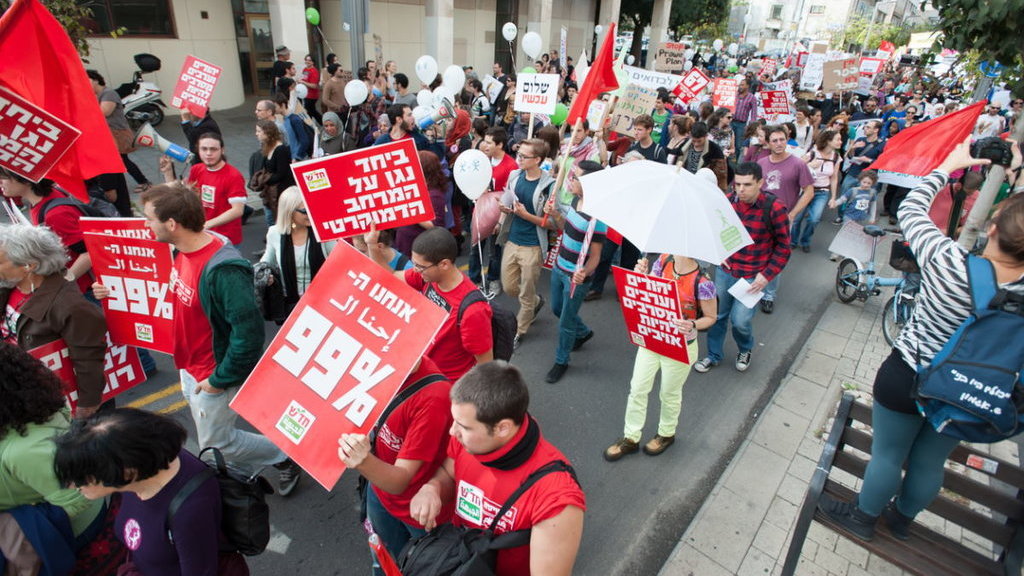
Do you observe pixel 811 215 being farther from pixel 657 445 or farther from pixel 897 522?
pixel 897 522

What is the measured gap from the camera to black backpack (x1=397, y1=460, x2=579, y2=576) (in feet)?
5.89

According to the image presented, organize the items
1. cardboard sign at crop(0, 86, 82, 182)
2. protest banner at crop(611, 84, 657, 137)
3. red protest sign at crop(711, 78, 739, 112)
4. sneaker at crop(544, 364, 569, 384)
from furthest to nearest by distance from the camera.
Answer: red protest sign at crop(711, 78, 739, 112), protest banner at crop(611, 84, 657, 137), sneaker at crop(544, 364, 569, 384), cardboard sign at crop(0, 86, 82, 182)

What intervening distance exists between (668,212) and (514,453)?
214 cm

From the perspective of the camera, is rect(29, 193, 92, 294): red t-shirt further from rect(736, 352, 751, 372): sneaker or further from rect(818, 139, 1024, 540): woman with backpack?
rect(736, 352, 751, 372): sneaker

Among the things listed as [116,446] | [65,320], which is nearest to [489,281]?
[65,320]

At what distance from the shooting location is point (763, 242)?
5.04 metres

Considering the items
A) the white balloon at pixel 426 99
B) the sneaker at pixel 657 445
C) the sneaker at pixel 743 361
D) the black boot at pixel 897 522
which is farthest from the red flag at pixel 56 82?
the white balloon at pixel 426 99

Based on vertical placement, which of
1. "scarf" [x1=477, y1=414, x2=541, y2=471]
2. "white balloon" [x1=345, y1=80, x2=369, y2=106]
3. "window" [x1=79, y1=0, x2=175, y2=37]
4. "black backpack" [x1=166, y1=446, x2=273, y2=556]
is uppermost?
"window" [x1=79, y1=0, x2=175, y2=37]

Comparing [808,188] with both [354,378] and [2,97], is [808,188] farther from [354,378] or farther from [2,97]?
[2,97]

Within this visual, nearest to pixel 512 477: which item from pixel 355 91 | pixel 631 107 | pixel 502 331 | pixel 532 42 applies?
pixel 502 331

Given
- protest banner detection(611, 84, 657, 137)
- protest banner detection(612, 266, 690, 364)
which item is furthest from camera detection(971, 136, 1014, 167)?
protest banner detection(611, 84, 657, 137)

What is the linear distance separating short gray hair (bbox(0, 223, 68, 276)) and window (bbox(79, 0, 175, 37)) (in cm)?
1351

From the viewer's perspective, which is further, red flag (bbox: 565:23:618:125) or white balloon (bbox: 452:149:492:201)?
red flag (bbox: 565:23:618:125)

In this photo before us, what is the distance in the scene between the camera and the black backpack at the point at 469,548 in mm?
1795
